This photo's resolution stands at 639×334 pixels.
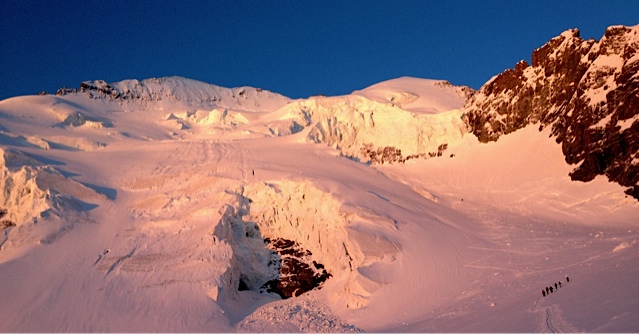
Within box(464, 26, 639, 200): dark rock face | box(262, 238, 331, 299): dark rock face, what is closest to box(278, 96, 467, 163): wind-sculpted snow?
box(464, 26, 639, 200): dark rock face

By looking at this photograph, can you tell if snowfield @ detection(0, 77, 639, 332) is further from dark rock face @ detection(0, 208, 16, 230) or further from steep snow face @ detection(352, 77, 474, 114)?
steep snow face @ detection(352, 77, 474, 114)

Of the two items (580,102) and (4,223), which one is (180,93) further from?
(580,102)

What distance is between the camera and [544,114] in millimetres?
58688

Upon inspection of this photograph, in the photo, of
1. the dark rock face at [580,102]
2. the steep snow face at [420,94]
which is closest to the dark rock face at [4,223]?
the dark rock face at [580,102]

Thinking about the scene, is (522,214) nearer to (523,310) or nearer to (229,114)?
(523,310)

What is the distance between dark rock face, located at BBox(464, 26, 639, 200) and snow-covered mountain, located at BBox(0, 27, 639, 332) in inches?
8.9

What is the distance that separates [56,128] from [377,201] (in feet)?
156

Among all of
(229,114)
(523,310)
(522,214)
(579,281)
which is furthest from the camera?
(229,114)

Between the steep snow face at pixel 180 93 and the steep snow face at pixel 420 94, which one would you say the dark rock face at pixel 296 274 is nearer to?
the steep snow face at pixel 420 94

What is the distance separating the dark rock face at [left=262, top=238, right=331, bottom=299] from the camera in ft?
145

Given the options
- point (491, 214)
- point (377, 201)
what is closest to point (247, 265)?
point (377, 201)

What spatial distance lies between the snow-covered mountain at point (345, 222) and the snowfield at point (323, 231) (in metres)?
0.16

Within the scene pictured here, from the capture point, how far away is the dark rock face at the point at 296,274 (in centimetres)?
4409

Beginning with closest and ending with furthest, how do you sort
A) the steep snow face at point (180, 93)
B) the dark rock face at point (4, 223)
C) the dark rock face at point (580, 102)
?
the dark rock face at point (4, 223) < the dark rock face at point (580, 102) < the steep snow face at point (180, 93)
